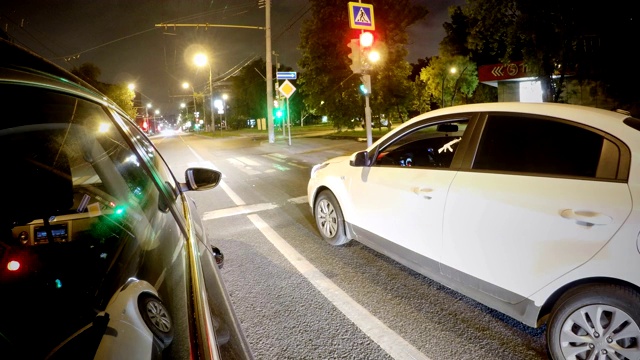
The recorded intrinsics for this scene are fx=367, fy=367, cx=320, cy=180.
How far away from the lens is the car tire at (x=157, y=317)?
1.08m

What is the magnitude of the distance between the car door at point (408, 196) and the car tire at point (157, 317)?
2.28m

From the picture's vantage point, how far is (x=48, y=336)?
1.00 meters

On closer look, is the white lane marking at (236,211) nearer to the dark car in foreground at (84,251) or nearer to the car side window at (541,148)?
the dark car in foreground at (84,251)

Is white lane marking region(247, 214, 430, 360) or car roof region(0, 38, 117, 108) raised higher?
car roof region(0, 38, 117, 108)

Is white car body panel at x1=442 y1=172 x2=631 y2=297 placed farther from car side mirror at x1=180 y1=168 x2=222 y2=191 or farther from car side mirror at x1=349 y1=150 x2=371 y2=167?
car side mirror at x1=180 y1=168 x2=222 y2=191

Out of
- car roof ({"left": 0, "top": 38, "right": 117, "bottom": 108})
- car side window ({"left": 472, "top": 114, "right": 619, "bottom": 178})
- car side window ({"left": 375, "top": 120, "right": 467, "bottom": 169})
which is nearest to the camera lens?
car roof ({"left": 0, "top": 38, "right": 117, "bottom": 108})

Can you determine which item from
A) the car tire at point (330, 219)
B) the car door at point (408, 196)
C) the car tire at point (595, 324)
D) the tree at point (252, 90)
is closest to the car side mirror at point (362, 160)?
the car door at point (408, 196)

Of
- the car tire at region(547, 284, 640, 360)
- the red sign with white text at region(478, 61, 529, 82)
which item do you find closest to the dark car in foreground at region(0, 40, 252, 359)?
the car tire at region(547, 284, 640, 360)

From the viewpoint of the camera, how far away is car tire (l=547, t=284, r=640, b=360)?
198 cm

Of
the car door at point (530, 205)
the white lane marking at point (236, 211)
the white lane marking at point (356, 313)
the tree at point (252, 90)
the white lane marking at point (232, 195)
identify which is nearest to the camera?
the car door at point (530, 205)

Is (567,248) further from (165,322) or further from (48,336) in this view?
(48,336)

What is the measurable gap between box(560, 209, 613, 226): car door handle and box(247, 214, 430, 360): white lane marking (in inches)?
51.2

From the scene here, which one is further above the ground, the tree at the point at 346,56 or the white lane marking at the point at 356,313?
the tree at the point at 346,56

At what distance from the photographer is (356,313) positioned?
Answer: 3119 mm
